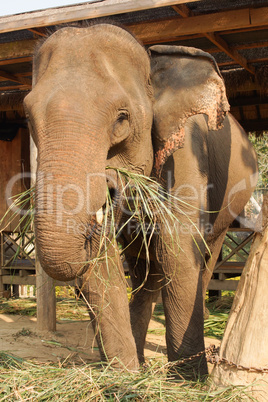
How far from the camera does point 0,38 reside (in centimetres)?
614

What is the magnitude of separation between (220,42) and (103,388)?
153 inches

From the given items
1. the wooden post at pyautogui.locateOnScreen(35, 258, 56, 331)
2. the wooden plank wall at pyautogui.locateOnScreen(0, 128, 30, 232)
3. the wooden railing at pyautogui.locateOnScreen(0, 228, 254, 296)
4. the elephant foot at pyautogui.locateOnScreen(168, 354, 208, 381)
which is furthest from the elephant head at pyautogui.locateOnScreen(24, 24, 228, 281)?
the wooden plank wall at pyautogui.locateOnScreen(0, 128, 30, 232)

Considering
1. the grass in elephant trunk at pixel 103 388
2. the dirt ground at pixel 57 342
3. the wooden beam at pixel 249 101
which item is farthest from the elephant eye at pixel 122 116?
A: the wooden beam at pixel 249 101

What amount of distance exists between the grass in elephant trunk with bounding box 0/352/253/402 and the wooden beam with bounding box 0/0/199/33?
9.63ft

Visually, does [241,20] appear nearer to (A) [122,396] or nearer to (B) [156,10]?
(B) [156,10]

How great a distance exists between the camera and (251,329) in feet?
9.66

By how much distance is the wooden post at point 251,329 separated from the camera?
2906mm

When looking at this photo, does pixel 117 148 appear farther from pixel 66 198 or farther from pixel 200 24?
pixel 200 24

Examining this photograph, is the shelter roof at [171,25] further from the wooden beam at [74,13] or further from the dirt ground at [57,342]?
the dirt ground at [57,342]

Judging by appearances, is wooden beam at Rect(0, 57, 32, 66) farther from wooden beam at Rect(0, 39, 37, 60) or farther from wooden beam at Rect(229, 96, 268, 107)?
wooden beam at Rect(229, 96, 268, 107)

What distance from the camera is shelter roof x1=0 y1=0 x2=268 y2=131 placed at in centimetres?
507

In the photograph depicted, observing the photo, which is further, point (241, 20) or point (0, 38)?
point (0, 38)

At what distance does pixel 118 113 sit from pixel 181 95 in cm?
68

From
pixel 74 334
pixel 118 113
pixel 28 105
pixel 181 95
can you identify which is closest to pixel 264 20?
pixel 181 95
